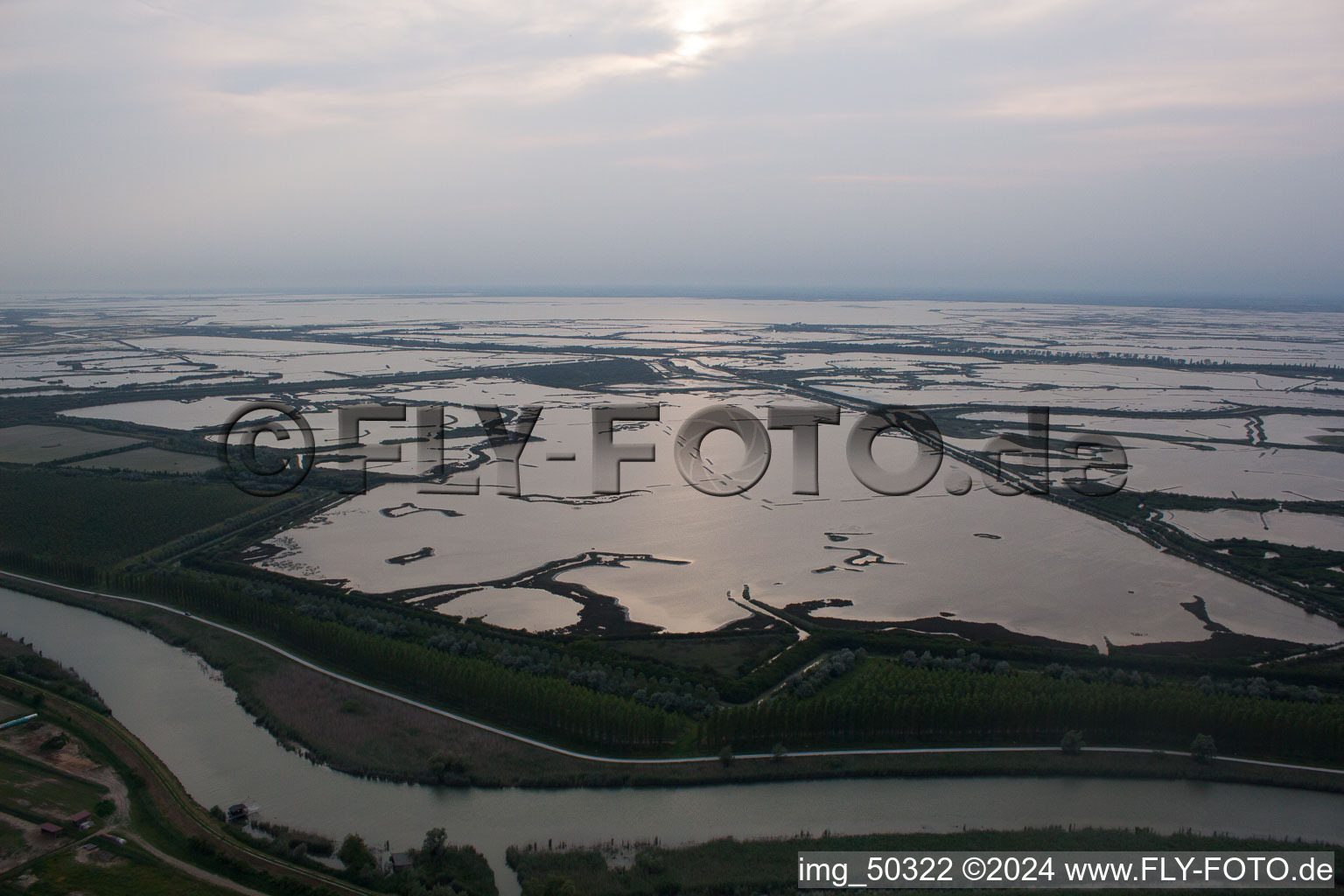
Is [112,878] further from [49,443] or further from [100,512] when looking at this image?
[49,443]

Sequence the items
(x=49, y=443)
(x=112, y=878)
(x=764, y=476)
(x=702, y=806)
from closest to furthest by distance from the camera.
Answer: (x=112, y=878) → (x=702, y=806) → (x=764, y=476) → (x=49, y=443)

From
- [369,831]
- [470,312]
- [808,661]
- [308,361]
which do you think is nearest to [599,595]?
[808,661]

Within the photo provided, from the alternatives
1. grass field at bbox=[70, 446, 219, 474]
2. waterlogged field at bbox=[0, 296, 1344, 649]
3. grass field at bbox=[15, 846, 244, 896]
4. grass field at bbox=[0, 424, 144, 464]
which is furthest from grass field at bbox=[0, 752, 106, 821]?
grass field at bbox=[0, 424, 144, 464]

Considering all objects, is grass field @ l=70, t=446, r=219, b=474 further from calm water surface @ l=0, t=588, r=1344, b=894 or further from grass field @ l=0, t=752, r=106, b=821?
calm water surface @ l=0, t=588, r=1344, b=894

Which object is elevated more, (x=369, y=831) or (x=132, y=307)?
(x=132, y=307)

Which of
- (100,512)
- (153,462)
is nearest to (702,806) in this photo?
(100,512)

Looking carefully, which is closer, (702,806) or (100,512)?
(702,806)

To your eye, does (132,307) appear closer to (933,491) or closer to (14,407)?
(14,407)
